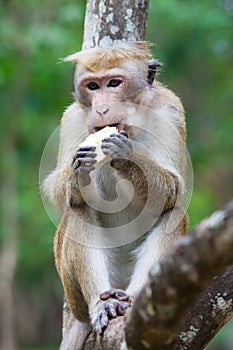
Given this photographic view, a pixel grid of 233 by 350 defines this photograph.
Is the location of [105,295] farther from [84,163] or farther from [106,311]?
[84,163]

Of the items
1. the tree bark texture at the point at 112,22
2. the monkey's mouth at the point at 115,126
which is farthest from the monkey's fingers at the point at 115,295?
the tree bark texture at the point at 112,22

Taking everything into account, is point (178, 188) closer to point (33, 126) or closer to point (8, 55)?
point (8, 55)

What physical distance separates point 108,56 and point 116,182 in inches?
36.9

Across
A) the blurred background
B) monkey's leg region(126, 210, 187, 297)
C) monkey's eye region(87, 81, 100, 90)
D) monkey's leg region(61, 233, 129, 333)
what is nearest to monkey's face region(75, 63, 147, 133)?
monkey's eye region(87, 81, 100, 90)

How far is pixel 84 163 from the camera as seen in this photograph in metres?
4.77

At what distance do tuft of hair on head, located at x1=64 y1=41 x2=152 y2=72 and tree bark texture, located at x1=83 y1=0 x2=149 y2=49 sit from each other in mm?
201

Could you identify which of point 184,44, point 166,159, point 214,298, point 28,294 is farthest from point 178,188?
point 28,294

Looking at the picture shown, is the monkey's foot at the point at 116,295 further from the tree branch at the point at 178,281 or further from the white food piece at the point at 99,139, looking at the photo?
the tree branch at the point at 178,281

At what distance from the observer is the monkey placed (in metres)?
4.96

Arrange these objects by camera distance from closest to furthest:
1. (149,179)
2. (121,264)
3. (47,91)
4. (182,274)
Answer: (182,274) < (149,179) < (121,264) < (47,91)

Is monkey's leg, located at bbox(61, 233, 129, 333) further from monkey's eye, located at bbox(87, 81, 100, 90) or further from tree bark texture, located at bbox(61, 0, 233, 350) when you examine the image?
monkey's eye, located at bbox(87, 81, 100, 90)

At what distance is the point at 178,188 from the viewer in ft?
17.2

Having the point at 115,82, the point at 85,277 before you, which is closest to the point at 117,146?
the point at 115,82

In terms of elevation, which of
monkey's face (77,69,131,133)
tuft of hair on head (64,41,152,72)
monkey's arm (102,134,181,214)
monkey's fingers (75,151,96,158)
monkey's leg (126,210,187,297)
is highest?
tuft of hair on head (64,41,152,72)
